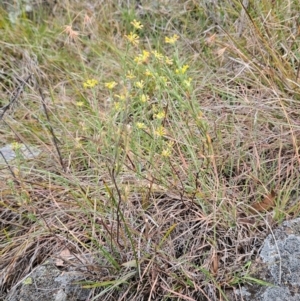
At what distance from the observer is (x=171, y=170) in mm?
1948

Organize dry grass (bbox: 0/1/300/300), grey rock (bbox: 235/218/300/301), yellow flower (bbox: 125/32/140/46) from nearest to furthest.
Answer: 1. grey rock (bbox: 235/218/300/301)
2. dry grass (bbox: 0/1/300/300)
3. yellow flower (bbox: 125/32/140/46)

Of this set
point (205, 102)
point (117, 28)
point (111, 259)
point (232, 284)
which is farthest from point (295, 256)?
point (117, 28)

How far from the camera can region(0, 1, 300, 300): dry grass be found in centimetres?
175

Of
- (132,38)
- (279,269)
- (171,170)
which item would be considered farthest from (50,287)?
(132,38)

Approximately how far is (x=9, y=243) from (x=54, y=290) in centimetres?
28

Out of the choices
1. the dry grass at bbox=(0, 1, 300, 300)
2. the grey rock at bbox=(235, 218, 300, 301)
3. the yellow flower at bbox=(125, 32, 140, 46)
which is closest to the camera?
the grey rock at bbox=(235, 218, 300, 301)

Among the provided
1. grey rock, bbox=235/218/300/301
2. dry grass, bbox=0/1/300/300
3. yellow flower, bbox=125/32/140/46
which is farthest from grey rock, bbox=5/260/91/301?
yellow flower, bbox=125/32/140/46

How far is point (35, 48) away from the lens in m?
2.79

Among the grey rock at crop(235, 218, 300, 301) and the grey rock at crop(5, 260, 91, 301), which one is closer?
the grey rock at crop(235, 218, 300, 301)

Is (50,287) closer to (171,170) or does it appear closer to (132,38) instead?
(171,170)

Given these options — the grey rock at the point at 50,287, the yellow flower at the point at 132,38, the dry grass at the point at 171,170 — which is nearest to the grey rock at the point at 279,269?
the dry grass at the point at 171,170

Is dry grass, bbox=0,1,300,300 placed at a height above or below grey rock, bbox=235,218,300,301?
above

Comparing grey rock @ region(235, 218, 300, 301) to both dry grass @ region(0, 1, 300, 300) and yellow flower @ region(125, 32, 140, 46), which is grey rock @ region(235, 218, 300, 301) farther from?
yellow flower @ region(125, 32, 140, 46)

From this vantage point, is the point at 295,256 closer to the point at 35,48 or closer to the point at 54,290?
the point at 54,290
